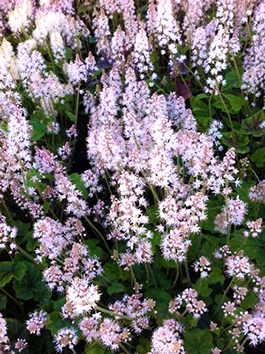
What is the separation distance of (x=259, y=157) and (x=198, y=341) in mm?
1810

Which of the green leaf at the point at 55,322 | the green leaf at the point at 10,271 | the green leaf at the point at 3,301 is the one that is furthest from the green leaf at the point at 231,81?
the green leaf at the point at 3,301

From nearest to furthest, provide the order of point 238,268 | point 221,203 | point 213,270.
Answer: point 238,268
point 213,270
point 221,203

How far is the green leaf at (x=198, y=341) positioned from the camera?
8.89ft

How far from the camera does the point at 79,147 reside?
472 centimetres

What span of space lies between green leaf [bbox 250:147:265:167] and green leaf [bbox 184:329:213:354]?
169cm

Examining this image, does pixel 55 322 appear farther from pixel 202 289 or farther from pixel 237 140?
pixel 237 140

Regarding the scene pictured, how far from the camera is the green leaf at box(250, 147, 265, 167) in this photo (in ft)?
12.7

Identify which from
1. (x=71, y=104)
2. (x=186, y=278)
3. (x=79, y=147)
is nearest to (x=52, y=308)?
(x=186, y=278)

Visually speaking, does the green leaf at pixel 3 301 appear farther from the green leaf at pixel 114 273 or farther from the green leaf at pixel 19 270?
the green leaf at pixel 114 273

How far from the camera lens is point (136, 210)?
2535mm

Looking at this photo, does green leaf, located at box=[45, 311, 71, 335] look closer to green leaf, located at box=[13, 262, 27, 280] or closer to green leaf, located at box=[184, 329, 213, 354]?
Answer: green leaf, located at box=[13, 262, 27, 280]

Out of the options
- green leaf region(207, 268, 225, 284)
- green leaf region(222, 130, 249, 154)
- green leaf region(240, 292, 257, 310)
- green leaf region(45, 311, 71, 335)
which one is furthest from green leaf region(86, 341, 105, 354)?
green leaf region(222, 130, 249, 154)

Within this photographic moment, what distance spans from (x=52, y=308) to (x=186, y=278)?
100 cm

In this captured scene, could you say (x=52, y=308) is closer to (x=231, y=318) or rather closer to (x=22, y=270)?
(x=22, y=270)
